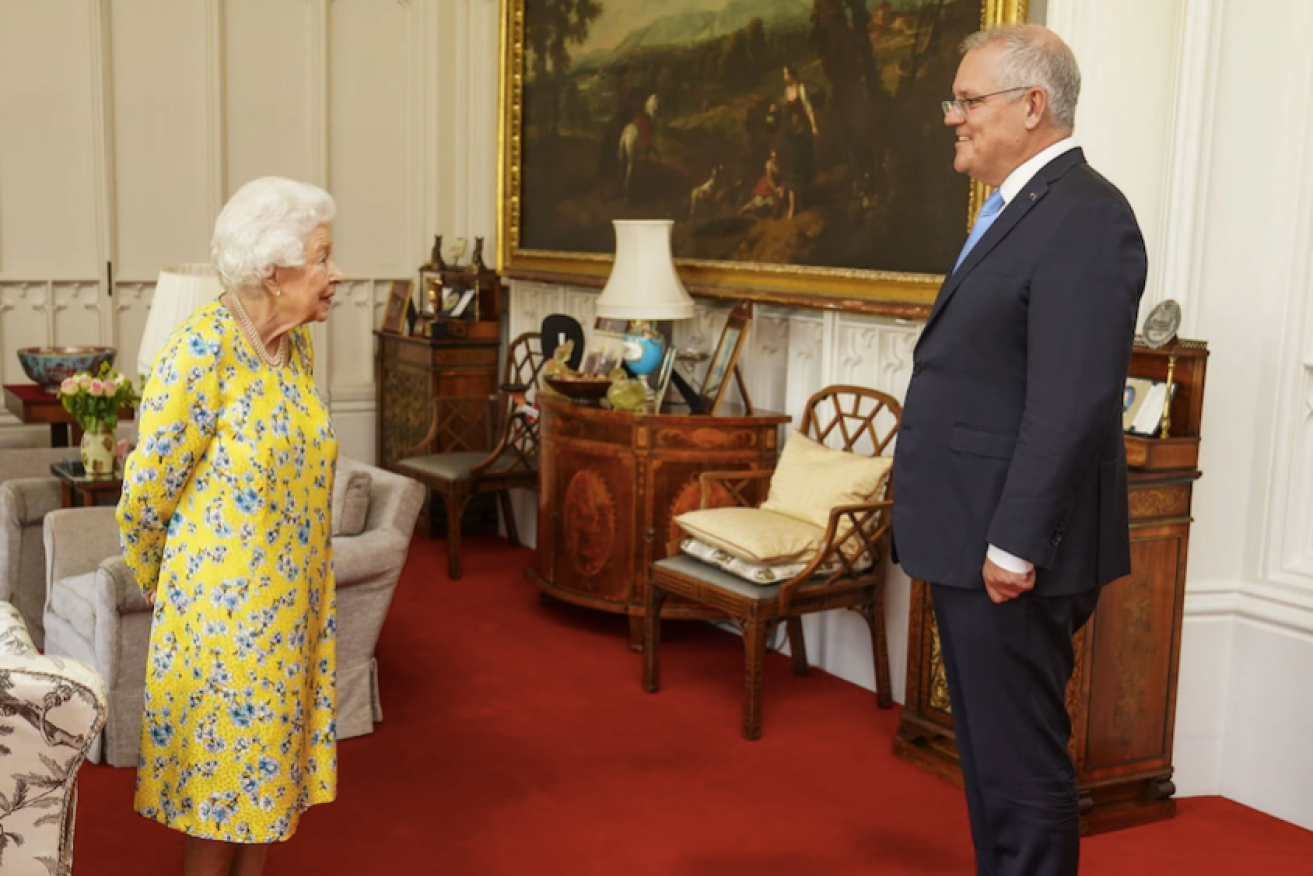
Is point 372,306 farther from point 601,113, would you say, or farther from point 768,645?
point 768,645

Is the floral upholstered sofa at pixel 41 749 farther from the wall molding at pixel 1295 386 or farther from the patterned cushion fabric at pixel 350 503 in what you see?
the wall molding at pixel 1295 386

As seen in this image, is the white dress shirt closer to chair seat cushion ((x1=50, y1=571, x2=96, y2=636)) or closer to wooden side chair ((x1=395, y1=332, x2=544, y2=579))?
chair seat cushion ((x1=50, y1=571, x2=96, y2=636))

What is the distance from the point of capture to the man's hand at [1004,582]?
8.55 feet

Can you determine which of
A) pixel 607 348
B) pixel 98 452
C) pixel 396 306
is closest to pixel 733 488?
pixel 607 348

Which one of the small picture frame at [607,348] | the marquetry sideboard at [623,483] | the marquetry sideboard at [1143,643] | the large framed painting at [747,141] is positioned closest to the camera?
the marquetry sideboard at [1143,643]

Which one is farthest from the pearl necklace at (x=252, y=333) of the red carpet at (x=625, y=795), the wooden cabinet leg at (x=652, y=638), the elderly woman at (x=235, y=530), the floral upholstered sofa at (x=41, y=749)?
the wooden cabinet leg at (x=652, y=638)

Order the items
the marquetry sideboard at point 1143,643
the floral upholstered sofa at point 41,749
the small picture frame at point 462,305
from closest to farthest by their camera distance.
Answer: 1. the floral upholstered sofa at point 41,749
2. the marquetry sideboard at point 1143,643
3. the small picture frame at point 462,305

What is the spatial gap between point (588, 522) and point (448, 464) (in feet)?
5.04

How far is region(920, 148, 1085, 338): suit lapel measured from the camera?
263cm

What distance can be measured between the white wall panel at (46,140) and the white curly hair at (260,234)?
16.7 feet

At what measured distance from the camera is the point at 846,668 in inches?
213

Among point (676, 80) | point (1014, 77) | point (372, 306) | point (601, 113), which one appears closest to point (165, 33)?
point (372, 306)

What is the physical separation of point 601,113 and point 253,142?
2.33 m

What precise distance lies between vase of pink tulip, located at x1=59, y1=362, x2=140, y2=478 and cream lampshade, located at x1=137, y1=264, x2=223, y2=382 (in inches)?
34.0
